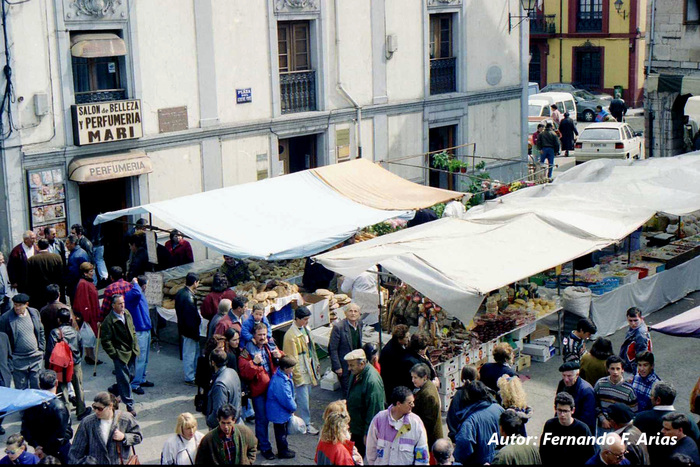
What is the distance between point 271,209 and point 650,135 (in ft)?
52.0

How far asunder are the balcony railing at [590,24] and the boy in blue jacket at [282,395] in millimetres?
37675

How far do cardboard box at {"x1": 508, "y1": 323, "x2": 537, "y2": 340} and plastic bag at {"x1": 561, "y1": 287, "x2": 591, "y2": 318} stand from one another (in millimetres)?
831

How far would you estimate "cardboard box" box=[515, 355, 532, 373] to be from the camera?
13.5 meters

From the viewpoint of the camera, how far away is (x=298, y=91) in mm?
20406

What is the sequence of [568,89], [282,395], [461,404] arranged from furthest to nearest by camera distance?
[568,89], [282,395], [461,404]

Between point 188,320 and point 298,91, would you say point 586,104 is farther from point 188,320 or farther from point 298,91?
point 188,320

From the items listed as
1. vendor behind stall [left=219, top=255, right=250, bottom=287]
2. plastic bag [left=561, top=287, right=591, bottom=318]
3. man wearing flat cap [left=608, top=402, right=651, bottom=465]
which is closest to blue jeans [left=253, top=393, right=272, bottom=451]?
man wearing flat cap [left=608, top=402, right=651, bottom=465]

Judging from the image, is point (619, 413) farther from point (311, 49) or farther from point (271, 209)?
point (311, 49)

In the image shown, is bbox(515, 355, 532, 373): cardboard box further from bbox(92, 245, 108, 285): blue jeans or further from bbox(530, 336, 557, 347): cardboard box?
bbox(92, 245, 108, 285): blue jeans

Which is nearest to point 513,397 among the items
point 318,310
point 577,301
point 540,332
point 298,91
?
point 540,332

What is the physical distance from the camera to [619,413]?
8.62 m

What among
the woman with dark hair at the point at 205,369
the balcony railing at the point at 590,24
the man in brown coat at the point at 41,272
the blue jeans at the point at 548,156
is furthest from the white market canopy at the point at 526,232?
the balcony railing at the point at 590,24

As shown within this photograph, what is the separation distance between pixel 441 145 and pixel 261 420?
565 inches

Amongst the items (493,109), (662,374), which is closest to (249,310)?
(662,374)
